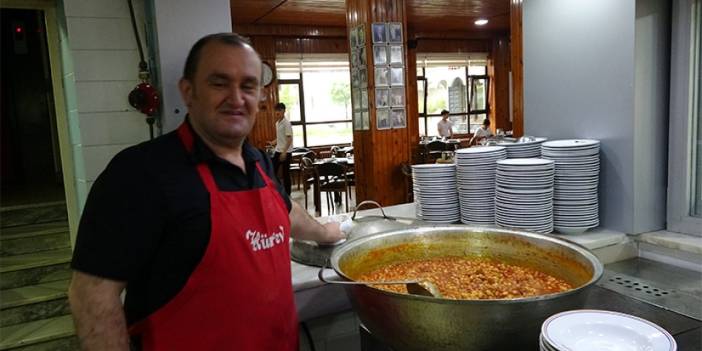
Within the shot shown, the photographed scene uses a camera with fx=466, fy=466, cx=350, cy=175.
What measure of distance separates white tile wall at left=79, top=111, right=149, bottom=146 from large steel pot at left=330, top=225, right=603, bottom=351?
4.88ft

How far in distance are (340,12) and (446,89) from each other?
405 cm

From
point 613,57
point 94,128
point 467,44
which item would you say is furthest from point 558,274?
point 467,44

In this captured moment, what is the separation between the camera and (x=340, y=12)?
8.02 metres

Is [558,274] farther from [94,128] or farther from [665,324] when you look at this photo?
[94,128]

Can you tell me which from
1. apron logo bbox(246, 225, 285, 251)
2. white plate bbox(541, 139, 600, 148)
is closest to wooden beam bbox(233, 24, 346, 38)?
white plate bbox(541, 139, 600, 148)

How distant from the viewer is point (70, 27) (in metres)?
2.15

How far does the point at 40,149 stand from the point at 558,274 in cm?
723

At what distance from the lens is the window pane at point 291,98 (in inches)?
381

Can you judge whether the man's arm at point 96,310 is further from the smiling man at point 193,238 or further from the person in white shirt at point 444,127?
the person in white shirt at point 444,127

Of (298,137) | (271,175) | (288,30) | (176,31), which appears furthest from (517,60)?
(298,137)

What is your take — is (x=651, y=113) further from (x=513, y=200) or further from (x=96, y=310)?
(x=96, y=310)

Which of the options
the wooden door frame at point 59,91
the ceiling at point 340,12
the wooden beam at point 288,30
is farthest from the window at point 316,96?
the wooden door frame at point 59,91

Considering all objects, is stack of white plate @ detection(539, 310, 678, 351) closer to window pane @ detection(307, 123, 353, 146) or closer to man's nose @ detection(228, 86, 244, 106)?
man's nose @ detection(228, 86, 244, 106)

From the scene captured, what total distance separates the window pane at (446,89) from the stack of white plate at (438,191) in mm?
8918
